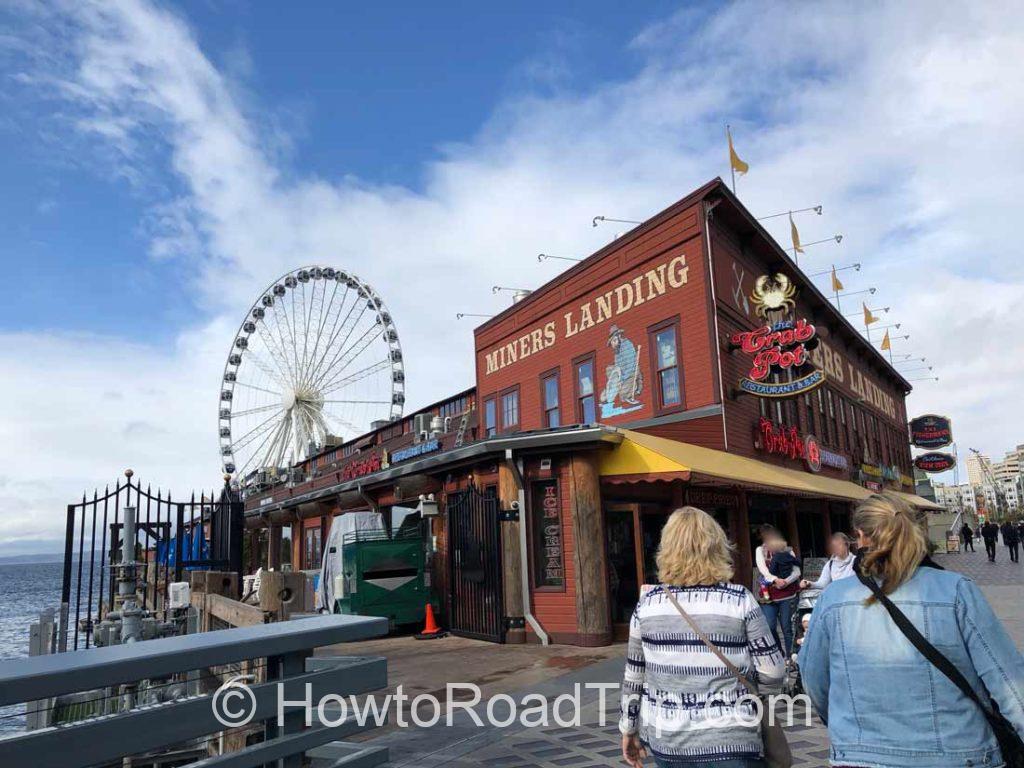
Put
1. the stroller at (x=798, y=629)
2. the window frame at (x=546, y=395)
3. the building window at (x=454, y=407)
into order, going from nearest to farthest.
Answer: the stroller at (x=798, y=629) < the window frame at (x=546, y=395) < the building window at (x=454, y=407)

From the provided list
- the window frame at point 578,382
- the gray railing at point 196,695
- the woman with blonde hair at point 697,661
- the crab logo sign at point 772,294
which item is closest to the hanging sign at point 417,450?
the window frame at point 578,382

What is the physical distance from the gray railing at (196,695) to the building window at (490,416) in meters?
18.0

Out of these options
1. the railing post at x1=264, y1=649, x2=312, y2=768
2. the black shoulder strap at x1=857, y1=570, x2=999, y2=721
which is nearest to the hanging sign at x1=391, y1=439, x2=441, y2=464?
the railing post at x1=264, y1=649, x2=312, y2=768

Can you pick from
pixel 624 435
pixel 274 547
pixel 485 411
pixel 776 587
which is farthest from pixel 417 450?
pixel 776 587

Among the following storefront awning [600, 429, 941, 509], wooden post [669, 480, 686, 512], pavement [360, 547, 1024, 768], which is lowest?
pavement [360, 547, 1024, 768]

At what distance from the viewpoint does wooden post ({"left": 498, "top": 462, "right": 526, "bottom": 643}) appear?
1243 centimetres

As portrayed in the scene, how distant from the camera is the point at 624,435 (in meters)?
12.4

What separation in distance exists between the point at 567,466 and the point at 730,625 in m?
9.38

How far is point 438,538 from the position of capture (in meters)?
15.3

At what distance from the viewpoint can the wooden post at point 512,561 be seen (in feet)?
40.8

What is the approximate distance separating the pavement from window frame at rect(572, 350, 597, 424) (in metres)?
7.13

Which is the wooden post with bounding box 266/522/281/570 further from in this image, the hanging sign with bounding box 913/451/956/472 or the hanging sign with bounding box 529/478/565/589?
the hanging sign with bounding box 913/451/956/472

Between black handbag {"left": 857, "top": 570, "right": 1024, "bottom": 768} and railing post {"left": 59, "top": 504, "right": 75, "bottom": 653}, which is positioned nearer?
black handbag {"left": 857, "top": 570, "right": 1024, "bottom": 768}

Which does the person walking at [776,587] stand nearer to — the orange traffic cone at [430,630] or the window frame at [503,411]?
the orange traffic cone at [430,630]
